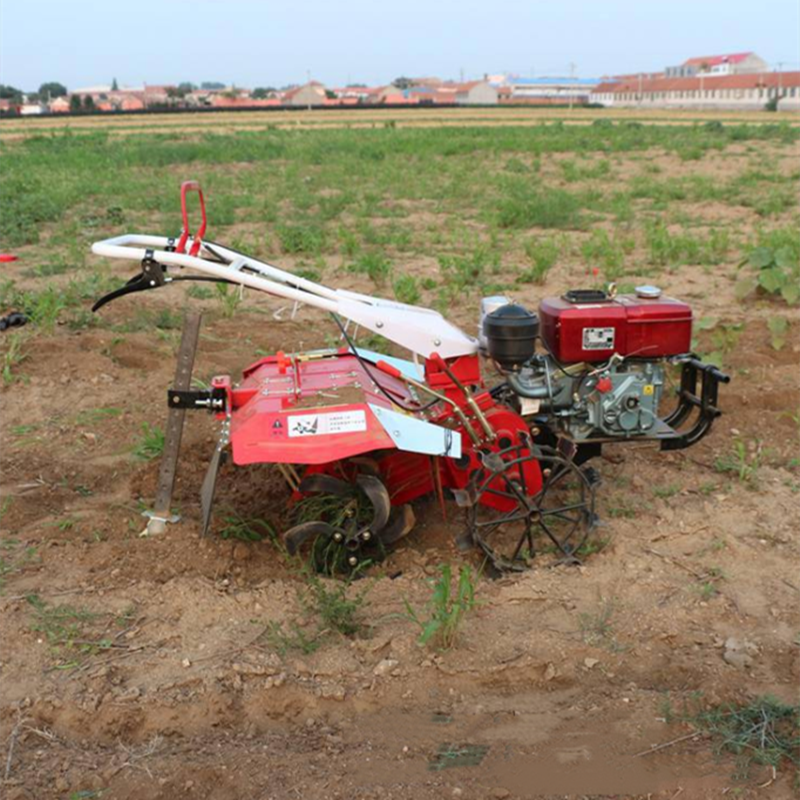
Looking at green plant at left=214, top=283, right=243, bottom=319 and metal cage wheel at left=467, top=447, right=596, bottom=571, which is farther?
green plant at left=214, top=283, right=243, bottom=319

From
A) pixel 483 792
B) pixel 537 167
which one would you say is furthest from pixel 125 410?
pixel 537 167

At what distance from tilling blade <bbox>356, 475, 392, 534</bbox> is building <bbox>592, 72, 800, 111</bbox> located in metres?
65.9

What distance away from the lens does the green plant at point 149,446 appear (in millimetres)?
4840

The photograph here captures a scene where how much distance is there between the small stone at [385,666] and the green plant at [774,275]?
5.44 metres

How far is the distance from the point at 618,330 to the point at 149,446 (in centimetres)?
253

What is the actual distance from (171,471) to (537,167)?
14616 mm

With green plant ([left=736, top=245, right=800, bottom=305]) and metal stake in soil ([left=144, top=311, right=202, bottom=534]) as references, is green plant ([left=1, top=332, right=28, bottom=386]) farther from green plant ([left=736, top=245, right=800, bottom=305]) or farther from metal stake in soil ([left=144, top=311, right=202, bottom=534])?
green plant ([left=736, top=245, right=800, bottom=305])

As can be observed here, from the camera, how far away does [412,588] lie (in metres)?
3.71

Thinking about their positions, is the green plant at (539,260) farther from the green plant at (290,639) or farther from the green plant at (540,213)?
the green plant at (290,639)

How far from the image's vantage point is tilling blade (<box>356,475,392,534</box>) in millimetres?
3713

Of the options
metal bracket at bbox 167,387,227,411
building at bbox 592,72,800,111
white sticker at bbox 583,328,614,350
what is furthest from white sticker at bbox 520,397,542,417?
building at bbox 592,72,800,111

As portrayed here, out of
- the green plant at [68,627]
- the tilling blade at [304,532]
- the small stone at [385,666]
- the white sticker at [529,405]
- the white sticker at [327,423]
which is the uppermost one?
the white sticker at [327,423]

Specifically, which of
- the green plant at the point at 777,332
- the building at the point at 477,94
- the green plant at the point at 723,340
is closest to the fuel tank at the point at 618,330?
the green plant at the point at 723,340

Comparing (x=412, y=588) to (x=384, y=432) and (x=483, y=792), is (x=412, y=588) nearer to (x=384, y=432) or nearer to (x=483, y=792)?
(x=384, y=432)
